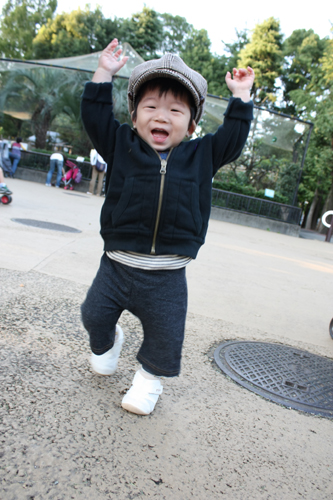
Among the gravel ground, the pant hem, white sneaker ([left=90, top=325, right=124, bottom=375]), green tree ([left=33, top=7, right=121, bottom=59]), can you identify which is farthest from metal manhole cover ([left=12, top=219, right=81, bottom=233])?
green tree ([left=33, top=7, right=121, bottom=59])

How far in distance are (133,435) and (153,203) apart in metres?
0.93

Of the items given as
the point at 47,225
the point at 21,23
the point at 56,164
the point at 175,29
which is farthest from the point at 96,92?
the point at 175,29

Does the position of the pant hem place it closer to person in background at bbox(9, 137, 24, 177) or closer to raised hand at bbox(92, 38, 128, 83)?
raised hand at bbox(92, 38, 128, 83)

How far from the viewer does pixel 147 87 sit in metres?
1.87

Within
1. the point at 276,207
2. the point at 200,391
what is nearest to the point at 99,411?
the point at 200,391

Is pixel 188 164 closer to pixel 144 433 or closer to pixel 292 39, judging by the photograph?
pixel 144 433

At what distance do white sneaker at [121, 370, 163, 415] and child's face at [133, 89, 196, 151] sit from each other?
1028mm

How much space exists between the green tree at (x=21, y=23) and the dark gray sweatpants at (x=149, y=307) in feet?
144

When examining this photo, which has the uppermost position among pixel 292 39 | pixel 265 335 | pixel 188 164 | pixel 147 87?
pixel 292 39

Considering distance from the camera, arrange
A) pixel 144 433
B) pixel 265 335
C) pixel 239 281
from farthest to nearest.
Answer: pixel 239 281, pixel 265 335, pixel 144 433

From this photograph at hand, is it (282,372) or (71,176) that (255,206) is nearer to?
(71,176)

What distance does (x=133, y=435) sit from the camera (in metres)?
1.60

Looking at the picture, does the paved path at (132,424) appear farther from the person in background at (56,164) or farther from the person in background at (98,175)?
the person in background at (56,164)

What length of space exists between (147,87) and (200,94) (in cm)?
24
